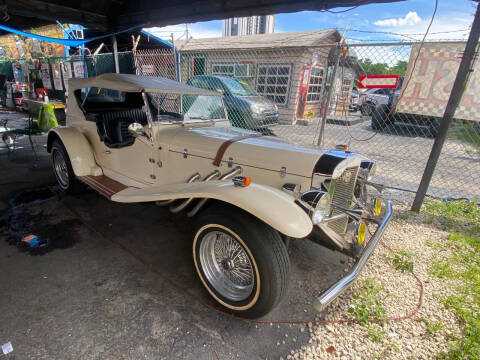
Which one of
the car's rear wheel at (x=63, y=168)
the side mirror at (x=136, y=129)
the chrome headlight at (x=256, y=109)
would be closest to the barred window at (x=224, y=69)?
the chrome headlight at (x=256, y=109)

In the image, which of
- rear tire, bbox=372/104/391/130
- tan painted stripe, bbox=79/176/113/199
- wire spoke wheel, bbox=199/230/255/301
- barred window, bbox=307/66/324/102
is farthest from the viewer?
barred window, bbox=307/66/324/102

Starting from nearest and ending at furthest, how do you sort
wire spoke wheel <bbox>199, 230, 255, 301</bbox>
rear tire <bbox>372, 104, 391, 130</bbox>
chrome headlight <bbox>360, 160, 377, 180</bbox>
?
wire spoke wheel <bbox>199, 230, 255, 301</bbox> → chrome headlight <bbox>360, 160, 377, 180</bbox> → rear tire <bbox>372, 104, 391, 130</bbox>

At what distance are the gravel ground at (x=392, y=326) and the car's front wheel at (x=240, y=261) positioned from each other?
0.47 metres

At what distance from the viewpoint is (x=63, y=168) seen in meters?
4.34

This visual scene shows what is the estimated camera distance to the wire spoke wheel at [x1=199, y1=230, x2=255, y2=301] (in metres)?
2.20

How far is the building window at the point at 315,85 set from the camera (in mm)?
13703

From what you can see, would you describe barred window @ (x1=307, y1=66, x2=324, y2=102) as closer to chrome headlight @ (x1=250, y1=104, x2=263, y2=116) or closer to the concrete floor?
chrome headlight @ (x1=250, y1=104, x2=263, y2=116)

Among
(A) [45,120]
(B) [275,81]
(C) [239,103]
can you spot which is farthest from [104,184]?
(B) [275,81]

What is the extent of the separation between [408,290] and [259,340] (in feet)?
5.29

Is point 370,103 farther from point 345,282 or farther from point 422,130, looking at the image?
point 345,282

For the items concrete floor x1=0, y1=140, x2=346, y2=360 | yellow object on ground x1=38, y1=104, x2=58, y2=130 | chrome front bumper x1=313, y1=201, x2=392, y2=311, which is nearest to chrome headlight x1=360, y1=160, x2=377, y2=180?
chrome front bumper x1=313, y1=201, x2=392, y2=311

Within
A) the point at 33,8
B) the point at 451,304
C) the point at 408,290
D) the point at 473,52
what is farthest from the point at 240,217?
the point at 33,8

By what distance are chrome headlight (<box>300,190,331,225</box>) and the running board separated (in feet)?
7.61

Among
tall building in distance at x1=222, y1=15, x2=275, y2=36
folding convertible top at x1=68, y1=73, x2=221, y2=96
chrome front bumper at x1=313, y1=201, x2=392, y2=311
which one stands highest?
tall building in distance at x1=222, y1=15, x2=275, y2=36
